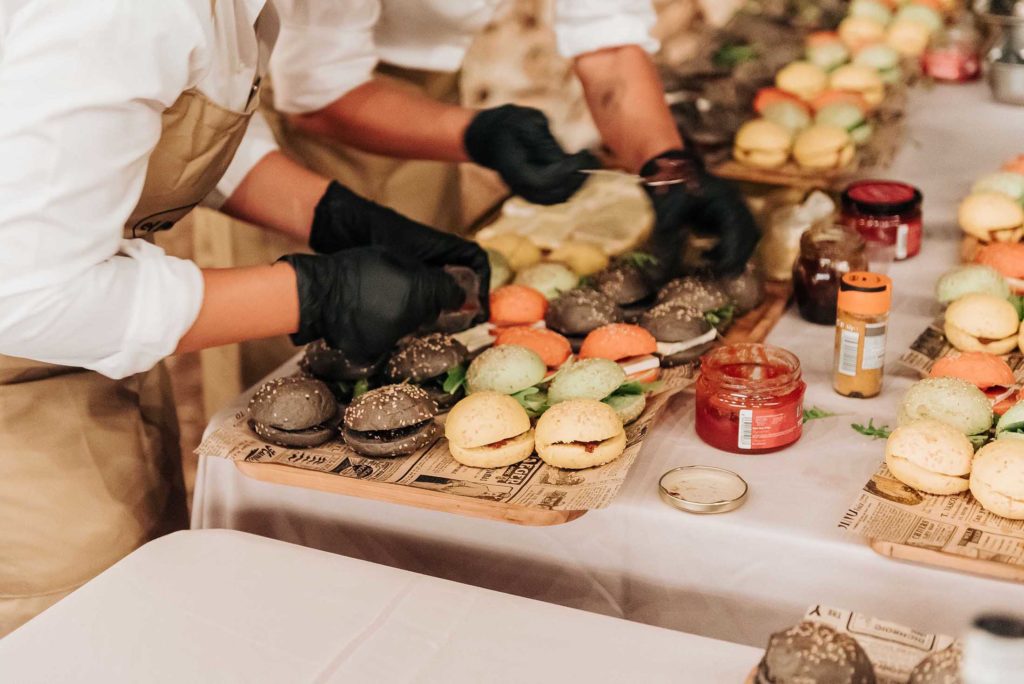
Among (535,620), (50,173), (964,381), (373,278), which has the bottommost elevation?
(535,620)

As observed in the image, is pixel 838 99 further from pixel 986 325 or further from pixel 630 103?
pixel 986 325

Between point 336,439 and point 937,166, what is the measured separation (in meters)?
2.02

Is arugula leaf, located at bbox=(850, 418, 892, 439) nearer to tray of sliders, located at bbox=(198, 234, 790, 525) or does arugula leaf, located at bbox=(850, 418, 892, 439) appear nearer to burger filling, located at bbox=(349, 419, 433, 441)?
tray of sliders, located at bbox=(198, 234, 790, 525)

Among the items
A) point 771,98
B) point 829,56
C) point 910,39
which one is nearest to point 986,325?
point 771,98

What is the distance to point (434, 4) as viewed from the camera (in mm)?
2482

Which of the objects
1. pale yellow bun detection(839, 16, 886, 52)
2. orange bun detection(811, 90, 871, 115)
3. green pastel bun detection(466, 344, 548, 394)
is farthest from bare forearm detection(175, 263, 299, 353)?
pale yellow bun detection(839, 16, 886, 52)

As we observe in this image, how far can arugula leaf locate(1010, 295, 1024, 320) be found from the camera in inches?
76.4

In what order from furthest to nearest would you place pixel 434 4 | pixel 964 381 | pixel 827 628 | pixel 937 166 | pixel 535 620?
pixel 937 166
pixel 434 4
pixel 964 381
pixel 535 620
pixel 827 628

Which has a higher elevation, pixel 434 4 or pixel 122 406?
pixel 434 4

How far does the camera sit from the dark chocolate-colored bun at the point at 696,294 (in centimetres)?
208

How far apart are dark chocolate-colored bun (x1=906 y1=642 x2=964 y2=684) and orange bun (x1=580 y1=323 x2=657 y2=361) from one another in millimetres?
874

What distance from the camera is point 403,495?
5.14ft

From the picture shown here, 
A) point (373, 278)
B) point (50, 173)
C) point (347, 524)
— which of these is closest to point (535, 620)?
point (347, 524)

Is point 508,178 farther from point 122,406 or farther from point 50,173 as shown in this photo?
point 50,173
